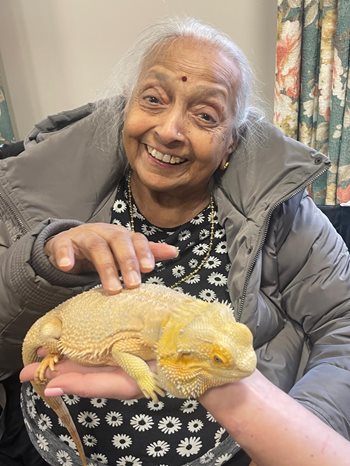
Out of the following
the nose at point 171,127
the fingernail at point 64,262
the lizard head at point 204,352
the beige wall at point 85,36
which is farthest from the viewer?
the beige wall at point 85,36

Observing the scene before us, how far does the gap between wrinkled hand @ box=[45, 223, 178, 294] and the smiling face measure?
1.28 feet

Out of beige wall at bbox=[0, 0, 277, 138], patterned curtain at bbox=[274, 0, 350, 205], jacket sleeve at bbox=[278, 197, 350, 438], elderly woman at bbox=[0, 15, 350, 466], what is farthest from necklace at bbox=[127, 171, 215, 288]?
beige wall at bbox=[0, 0, 277, 138]

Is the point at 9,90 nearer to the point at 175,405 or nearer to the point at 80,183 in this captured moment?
the point at 80,183

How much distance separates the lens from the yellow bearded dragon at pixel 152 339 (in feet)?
2.33

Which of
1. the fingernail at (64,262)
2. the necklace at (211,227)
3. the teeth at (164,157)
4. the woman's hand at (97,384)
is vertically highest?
the teeth at (164,157)

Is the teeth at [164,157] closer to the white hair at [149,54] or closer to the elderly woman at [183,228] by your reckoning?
the elderly woman at [183,228]

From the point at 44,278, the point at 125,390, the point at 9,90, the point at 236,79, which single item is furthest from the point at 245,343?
the point at 9,90

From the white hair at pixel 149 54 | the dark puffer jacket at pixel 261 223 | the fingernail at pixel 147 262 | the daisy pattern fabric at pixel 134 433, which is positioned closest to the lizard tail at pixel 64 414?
the daisy pattern fabric at pixel 134 433

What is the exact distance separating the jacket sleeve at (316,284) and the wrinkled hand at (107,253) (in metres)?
0.53

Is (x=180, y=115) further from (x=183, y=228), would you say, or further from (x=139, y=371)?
(x=139, y=371)

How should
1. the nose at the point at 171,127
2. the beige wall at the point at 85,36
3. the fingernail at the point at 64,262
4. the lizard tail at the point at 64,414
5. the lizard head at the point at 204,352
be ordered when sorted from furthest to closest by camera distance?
the beige wall at the point at 85,36 → the nose at the point at 171,127 → the lizard tail at the point at 64,414 → the fingernail at the point at 64,262 → the lizard head at the point at 204,352

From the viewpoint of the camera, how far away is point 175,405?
45.5 inches

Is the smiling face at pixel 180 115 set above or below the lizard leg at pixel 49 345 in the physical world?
above

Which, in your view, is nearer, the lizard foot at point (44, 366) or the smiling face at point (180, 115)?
the lizard foot at point (44, 366)
